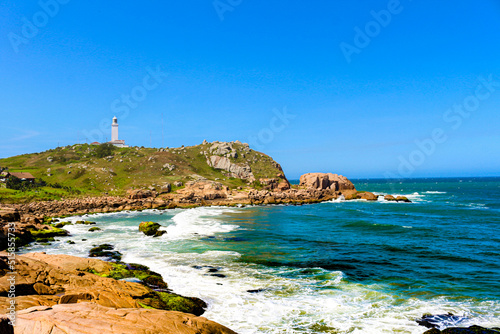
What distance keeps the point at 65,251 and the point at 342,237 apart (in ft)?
117

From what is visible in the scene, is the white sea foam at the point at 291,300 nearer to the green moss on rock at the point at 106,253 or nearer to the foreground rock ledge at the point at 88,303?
the green moss on rock at the point at 106,253

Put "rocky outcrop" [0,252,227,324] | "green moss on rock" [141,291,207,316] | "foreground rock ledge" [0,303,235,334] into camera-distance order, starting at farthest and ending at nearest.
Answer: "green moss on rock" [141,291,207,316] → "rocky outcrop" [0,252,227,324] → "foreground rock ledge" [0,303,235,334]

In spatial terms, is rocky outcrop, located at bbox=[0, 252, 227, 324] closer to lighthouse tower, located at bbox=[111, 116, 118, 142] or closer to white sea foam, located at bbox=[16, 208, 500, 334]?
white sea foam, located at bbox=[16, 208, 500, 334]

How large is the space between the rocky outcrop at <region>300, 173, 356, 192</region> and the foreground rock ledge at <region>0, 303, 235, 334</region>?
11138 cm

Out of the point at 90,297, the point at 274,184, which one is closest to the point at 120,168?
the point at 274,184

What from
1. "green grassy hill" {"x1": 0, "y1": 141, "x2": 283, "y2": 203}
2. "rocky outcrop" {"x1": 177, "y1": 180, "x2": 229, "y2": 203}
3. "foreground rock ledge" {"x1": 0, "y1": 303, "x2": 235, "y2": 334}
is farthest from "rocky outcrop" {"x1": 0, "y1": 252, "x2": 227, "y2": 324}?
"rocky outcrop" {"x1": 177, "y1": 180, "x2": 229, "y2": 203}

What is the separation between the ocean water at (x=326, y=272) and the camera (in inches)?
632

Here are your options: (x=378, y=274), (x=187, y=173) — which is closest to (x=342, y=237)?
(x=378, y=274)

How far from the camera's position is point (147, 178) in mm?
113250

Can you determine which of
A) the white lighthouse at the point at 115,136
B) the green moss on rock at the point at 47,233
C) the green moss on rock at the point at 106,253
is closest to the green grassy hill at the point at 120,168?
the white lighthouse at the point at 115,136

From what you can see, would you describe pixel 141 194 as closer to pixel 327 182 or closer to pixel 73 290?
pixel 327 182

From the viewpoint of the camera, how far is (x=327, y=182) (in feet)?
399

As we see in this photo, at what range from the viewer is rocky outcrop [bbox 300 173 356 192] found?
394 feet

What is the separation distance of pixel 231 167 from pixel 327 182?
49.0 m
